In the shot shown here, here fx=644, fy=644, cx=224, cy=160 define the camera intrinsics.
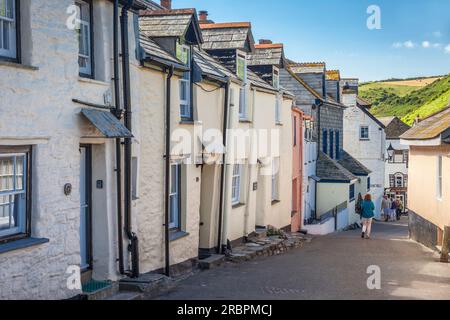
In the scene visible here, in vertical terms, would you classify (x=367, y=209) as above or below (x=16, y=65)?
below

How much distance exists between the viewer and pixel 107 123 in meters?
10.9

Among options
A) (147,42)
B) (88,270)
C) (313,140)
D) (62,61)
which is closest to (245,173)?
(147,42)

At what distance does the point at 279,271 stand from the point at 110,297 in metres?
5.50

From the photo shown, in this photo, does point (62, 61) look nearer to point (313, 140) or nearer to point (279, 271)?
point (279, 271)

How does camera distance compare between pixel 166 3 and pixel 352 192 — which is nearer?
pixel 166 3

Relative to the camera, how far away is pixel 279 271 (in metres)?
15.3

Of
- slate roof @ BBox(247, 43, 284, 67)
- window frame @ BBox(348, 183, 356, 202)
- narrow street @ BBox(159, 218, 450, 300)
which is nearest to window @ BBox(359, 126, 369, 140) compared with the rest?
window frame @ BBox(348, 183, 356, 202)

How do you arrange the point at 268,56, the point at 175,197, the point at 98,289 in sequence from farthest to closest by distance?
the point at 268,56 → the point at 175,197 → the point at 98,289

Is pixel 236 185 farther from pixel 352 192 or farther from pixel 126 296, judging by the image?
pixel 352 192

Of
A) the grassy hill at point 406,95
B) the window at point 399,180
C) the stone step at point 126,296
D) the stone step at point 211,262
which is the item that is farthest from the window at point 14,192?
the grassy hill at point 406,95

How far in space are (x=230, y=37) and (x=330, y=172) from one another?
16.6 meters

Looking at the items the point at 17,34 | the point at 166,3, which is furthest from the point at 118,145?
the point at 166,3

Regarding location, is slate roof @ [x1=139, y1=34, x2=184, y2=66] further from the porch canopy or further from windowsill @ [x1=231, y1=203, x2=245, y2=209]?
windowsill @ [x1=231, y1=203, x2=245, y2=209]

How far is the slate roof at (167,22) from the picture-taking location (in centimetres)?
1529
